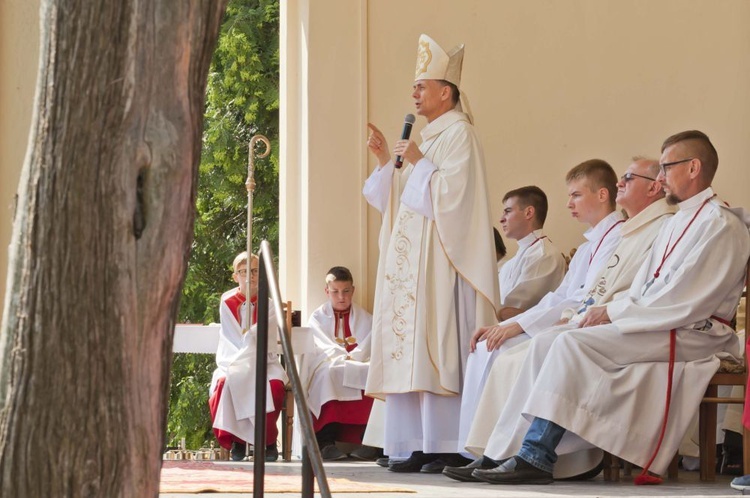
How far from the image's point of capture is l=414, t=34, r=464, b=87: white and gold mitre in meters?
7.45

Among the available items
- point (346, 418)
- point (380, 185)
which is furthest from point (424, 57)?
point (346, 418)

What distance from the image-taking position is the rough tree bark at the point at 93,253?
3.22m

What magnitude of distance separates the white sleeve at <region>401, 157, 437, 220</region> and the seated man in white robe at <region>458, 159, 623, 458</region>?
0.75m

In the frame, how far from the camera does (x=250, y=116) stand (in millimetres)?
19016

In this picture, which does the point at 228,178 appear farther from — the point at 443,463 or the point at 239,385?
the point at 443,463

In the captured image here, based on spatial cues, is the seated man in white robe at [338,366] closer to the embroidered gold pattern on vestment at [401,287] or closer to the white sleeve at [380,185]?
the white sleeve at [380,185]

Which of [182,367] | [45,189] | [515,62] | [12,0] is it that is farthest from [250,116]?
[45,189]

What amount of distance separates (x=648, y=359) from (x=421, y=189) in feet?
5.48

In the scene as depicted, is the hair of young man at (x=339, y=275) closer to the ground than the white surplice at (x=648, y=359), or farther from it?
farther from it

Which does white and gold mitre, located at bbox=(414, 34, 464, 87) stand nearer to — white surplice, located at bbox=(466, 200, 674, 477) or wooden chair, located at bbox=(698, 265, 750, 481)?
white surplice, located at bbox=(466, 200, 674, 477)

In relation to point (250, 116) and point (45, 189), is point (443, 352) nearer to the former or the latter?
point (45, 189)

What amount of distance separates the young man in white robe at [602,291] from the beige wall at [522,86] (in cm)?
283

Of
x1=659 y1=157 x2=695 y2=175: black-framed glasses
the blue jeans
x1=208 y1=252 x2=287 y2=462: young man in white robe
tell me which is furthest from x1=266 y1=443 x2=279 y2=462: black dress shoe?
x1=659 y1=157 x2=695 y2=175: black-framed glasses

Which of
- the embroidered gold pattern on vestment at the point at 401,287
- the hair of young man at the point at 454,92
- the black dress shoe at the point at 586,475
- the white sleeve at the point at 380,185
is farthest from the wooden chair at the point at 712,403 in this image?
the white sleeve at the point at 380,185
